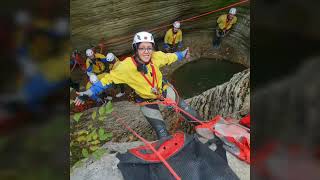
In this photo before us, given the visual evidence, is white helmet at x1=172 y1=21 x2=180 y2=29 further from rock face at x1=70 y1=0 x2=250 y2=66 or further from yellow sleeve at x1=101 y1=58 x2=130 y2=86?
yellow sleeve at x1=101 y1=58 x2=130 y2=86

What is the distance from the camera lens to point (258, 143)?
2.75m

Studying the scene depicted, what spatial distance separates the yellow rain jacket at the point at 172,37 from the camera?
9.65ft

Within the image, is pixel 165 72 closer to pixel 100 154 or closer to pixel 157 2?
pixel 157 2

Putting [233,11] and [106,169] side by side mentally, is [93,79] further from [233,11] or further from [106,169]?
[233,11]

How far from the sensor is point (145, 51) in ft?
9.49

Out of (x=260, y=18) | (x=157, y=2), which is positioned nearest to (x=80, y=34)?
(x=157, y=2)

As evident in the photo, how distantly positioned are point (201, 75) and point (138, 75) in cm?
47

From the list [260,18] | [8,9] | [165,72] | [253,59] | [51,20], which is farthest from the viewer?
[165,72]

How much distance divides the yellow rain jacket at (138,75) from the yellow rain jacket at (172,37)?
0.28 ft

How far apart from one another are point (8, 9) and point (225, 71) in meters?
1.62

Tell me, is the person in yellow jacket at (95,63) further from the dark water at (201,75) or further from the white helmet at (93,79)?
the dark water at (201,75)

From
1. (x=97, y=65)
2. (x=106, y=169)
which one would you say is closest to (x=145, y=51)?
(x=97, y=65)

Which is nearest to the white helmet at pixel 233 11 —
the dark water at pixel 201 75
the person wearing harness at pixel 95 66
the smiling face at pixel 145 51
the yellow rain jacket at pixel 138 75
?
the dark water at pixel 201 75

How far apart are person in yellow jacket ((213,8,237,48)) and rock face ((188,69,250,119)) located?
0.95 ft
